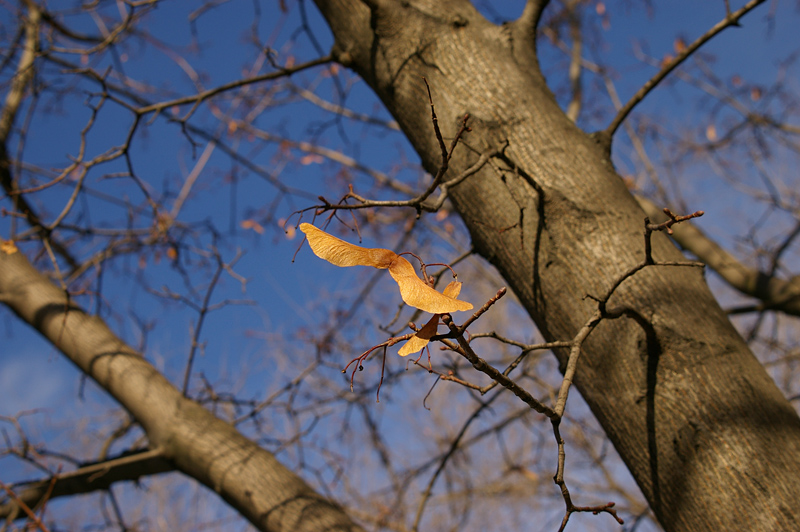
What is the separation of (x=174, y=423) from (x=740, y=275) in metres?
3.21

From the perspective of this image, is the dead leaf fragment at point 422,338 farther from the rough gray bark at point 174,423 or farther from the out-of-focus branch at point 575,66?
the out-of-focus branch at point 575,66

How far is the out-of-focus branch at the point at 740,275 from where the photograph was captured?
8.59 feet

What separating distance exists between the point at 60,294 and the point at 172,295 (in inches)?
22.8

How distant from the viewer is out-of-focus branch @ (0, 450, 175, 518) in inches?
84.3

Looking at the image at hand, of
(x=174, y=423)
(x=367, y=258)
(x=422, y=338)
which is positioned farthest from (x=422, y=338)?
(x=174, y=423)

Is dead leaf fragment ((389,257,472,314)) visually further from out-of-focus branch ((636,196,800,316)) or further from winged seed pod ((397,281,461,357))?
out-of-focus branch ((636,196,800,316))

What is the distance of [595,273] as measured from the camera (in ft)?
4.06

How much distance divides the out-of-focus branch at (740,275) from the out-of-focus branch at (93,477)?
104 inches

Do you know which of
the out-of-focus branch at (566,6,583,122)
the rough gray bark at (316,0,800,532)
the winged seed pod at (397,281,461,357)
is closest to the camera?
the winged seed pod at (397,281,461,357)

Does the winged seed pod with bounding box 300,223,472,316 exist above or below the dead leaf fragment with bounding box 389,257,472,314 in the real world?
above

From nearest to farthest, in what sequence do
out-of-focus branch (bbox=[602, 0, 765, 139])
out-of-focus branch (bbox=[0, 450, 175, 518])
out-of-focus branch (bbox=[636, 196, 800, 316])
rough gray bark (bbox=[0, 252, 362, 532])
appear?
1. out-of-focus branch (bbox=[602, 0, 765, 139])
2. rough gray bark (bbox=[0, 252, 362, 532])
3. out-of-focus branch (bbox=[0, 450, 175, 518])
4. out-of-focus branch (bbox=[636, 196, 800, 316])

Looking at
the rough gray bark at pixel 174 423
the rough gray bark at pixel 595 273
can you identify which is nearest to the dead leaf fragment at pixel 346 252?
the rough gray bark at pixel 595 273

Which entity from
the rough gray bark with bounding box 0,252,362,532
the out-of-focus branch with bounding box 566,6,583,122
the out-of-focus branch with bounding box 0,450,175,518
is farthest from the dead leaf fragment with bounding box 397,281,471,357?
the out-of-focus branch with bounding box 566,6,583,122

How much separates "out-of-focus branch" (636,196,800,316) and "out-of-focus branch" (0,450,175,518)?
2635mm
